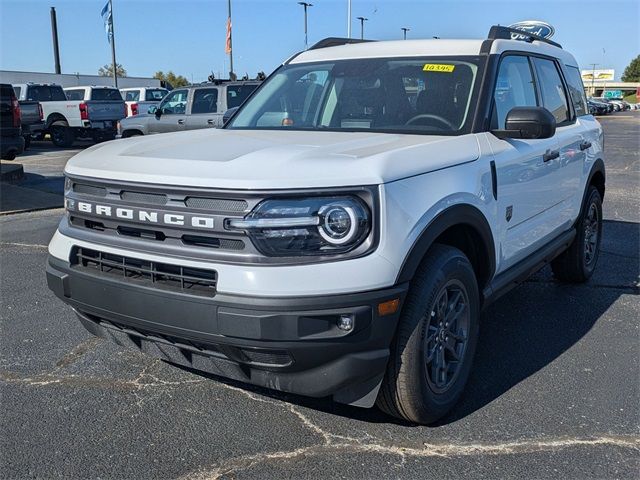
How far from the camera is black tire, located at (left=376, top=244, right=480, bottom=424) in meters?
2.90

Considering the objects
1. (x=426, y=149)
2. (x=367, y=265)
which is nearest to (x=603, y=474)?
(x=367, y=265)

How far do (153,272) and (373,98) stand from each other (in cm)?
194

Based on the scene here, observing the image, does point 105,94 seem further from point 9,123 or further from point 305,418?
point 305,418

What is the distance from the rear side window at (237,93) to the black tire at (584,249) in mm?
8267

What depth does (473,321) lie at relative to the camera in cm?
347

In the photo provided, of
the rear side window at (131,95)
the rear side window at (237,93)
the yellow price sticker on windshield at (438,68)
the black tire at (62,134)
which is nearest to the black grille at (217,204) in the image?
the yellow price sticker on windshield at (438,68)

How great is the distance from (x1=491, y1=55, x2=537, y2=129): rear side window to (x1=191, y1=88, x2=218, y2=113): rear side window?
30.4 ft

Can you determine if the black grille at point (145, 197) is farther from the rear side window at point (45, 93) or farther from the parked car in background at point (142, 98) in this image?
the rear side window at point (45, 93)

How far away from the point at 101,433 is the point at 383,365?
1.45m

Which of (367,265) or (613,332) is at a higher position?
(367,265)

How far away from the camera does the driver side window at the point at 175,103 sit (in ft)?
44.4

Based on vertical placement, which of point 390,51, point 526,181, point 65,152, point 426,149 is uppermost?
point 390,51

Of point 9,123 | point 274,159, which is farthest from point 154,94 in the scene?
point 274,159

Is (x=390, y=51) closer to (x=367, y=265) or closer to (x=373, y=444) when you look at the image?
(x=367, y=265)
